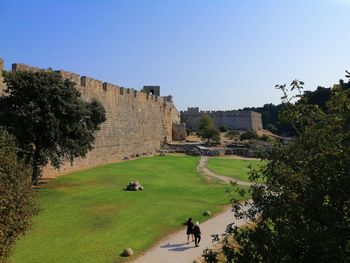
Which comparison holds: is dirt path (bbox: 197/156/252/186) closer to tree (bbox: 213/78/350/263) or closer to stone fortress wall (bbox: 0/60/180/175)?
stone fortress wall (bbox: 0/60/180/175)

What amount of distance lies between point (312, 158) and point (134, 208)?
502 inches

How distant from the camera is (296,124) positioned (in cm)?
688

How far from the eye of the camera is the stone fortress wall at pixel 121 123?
30.1 meters

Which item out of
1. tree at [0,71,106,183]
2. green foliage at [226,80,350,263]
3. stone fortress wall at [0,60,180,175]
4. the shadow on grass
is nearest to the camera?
green foliage at [226,80,350,263]

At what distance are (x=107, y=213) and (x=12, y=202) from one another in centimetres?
775

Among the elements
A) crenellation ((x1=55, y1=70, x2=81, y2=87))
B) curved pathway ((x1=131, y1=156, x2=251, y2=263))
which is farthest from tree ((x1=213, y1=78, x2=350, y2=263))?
crenellation ((x1=55, y1=70, x2=81, y2=87))

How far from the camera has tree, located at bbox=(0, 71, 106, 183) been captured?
18.1 m

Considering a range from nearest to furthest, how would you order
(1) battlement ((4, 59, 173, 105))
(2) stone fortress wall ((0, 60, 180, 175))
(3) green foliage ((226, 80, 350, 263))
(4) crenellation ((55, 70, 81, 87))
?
(3) green foliage ((226, 80, 350, 263)), (1) battlement ((4, 59, 173, 105)), (4) crenellation ((55, 70, 81, 87)), (2) stone fortress wall ((0, 60, 180, 175))

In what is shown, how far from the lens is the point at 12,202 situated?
9.22 metres

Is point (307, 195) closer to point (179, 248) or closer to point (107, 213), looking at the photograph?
point (179, 248)

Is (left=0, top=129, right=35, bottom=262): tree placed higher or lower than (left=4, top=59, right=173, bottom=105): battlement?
lower

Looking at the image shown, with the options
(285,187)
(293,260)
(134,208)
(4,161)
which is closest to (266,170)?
(285,187)

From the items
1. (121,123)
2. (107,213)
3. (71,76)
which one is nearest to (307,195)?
(107,213)

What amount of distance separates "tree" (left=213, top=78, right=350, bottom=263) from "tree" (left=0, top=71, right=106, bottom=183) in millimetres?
13348
